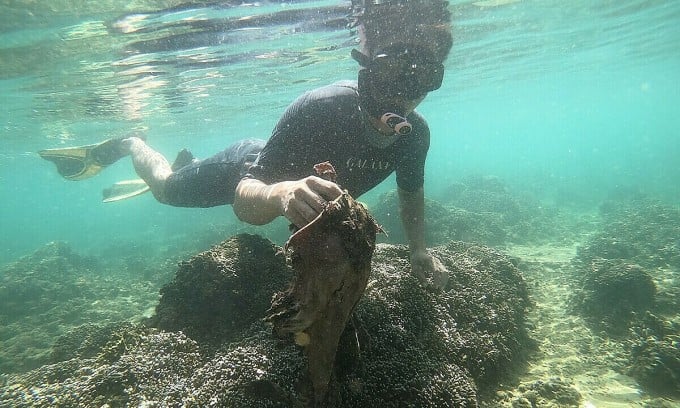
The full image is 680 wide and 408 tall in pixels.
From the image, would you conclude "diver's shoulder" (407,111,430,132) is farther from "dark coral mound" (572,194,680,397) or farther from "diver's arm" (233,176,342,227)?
"dark coral mound" (572,194,680,397)

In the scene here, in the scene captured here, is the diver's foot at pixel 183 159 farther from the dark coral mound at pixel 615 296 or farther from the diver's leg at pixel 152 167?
Result: the dark coral mound at pixel 615 296

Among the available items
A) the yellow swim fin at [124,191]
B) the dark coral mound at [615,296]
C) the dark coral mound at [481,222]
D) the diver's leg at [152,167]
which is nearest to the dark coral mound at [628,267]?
the dark coral mound at [615,296]

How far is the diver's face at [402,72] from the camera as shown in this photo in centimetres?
339

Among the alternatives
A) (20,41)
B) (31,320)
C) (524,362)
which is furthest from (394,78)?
(31,320)

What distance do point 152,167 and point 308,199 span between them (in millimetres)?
7041

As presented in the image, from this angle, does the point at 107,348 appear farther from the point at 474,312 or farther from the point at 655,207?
the point at 655,207

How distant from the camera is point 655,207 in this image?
17578 millimetres

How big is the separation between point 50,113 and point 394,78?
24.5m

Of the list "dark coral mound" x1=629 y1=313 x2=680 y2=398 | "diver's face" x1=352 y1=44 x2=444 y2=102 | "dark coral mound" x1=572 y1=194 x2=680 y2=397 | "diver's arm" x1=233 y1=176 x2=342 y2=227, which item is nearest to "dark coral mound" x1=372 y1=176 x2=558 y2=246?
"dark coral mound" x1=572 y1=194 x2=680 y2=397

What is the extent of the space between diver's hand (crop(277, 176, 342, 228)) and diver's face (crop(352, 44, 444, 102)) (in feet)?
5.75

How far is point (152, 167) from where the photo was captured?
305 inches

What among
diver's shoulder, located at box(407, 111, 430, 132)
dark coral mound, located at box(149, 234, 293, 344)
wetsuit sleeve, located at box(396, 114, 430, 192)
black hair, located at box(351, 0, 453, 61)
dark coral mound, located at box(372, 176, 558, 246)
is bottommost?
dark coral mound, located at box(372, 176, 558, 246)

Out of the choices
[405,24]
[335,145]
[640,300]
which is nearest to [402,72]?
[335,145]

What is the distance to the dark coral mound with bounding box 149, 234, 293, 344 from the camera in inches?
145
